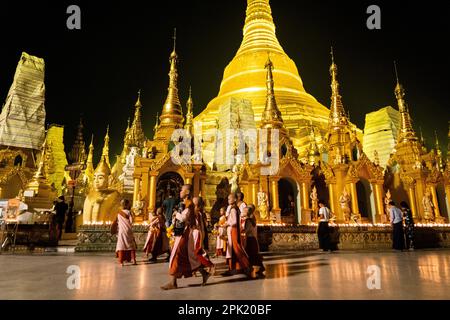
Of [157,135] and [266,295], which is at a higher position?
[157,135]

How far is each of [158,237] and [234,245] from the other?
3.09 meters

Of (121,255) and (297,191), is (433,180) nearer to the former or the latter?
(297,191)

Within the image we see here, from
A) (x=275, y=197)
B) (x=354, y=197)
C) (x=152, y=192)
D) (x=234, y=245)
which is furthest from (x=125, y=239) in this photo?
(x=354, y=197)

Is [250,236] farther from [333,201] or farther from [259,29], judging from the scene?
[259,29]

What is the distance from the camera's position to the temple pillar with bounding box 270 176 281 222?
463 inches

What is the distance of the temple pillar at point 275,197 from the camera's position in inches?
463

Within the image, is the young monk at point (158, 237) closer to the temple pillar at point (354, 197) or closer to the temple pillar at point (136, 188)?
the temple pillar at point (136, 188)

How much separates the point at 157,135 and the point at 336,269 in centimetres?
1074

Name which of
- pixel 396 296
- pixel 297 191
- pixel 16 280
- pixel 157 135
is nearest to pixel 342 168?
pixel 297 191

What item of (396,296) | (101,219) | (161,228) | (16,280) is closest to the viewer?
(396,296)

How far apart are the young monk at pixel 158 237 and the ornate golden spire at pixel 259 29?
25.6 metres

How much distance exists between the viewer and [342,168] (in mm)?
13547

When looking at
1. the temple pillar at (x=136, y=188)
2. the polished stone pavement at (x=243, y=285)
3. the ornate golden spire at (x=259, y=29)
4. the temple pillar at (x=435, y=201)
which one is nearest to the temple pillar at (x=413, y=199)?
the temple pillar at (x=435, y=201)

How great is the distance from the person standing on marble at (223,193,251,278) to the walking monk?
2.74ft
